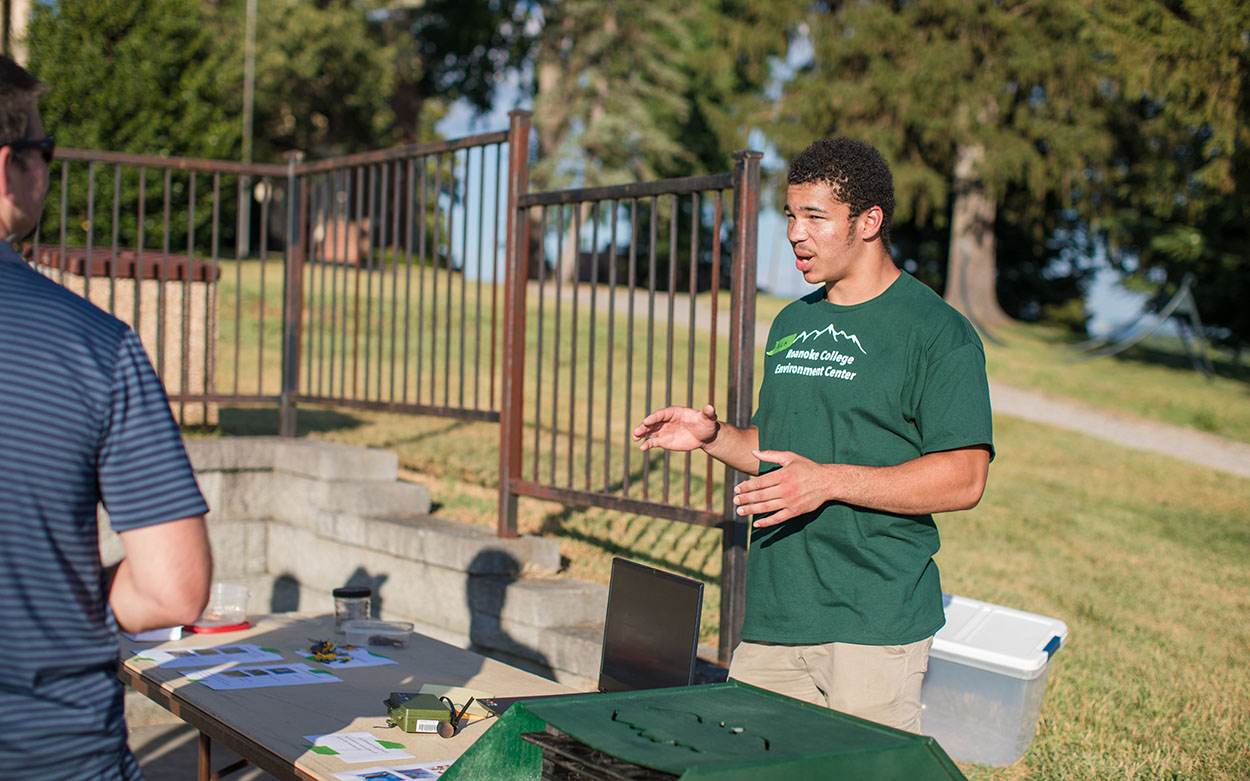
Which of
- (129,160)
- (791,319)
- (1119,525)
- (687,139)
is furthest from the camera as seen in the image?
(687,139)

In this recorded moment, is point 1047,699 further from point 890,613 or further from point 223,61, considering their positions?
point 223,61

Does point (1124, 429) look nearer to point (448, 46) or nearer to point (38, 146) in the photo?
point (38, 146)

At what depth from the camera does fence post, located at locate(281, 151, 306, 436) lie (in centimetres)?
721

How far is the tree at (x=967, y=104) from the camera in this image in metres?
24.9

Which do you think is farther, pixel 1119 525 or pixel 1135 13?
pixel 1135 13

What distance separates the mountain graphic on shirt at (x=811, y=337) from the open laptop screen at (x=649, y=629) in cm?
69

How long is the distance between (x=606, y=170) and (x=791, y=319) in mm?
27490

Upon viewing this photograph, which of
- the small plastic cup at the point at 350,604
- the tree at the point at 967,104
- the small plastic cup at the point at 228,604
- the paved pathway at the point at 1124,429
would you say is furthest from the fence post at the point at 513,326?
the tree at the point at 967,104

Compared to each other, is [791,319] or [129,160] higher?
[129,160]

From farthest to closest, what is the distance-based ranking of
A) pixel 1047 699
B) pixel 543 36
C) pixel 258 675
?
pixel 543 36 → pixel 1047 699 → pixel 258 675

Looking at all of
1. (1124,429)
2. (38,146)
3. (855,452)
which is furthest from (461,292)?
(1124,429)

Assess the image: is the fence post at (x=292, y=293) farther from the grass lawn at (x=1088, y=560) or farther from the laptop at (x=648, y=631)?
the laptop at (x=648, y=631)

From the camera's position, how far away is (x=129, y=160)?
682cm

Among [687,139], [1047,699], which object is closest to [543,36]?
[687,139]
